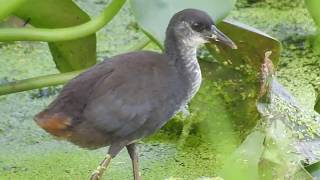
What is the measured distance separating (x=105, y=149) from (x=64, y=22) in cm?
32

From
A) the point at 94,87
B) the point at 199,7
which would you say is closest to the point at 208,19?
the point at 199,7

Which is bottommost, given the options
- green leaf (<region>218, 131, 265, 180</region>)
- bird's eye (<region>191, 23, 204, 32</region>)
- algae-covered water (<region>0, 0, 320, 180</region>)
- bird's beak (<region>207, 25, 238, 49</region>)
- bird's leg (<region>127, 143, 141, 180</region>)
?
algae-covered water (<region>0, 0, 320, 180</region>)

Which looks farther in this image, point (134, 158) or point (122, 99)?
point (134, 158)

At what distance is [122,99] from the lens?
201cm

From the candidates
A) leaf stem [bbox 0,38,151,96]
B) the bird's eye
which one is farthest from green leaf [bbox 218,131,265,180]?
leaf stem [bbox 0,38,151,96]

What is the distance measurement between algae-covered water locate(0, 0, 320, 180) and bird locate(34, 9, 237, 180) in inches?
4.5

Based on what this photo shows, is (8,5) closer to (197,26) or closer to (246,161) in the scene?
(197,26)

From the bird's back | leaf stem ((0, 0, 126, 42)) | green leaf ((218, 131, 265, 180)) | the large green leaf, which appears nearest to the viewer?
green leaf ((218, 131, 265, 180))

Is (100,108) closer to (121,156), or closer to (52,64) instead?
(121,156)

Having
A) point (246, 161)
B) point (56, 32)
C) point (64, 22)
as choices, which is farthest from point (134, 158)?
point (246, 161)

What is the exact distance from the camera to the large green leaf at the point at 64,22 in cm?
246

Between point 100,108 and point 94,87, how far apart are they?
4 centimetres

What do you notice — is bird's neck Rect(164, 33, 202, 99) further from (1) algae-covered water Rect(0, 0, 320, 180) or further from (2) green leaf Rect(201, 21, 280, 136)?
(2) green leaf Rect(201, 21, 280, 136)

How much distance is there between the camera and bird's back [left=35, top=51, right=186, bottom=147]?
6.55ft
